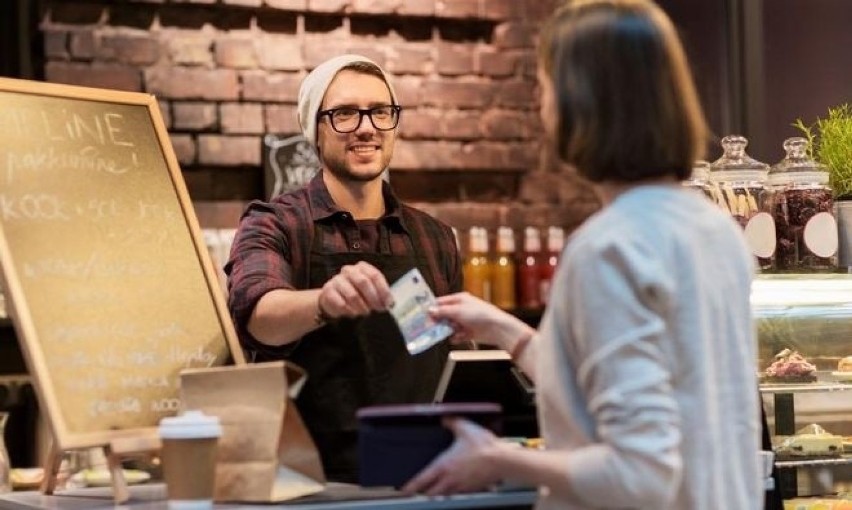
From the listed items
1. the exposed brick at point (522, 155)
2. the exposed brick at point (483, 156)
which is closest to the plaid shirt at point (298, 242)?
the exposed brick at point (483, 156)

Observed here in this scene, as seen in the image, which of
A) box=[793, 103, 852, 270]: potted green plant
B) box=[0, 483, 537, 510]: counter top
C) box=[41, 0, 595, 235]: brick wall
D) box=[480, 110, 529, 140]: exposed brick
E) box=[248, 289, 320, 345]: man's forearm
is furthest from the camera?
box=[480, 110, 529, 140]: exposed brick

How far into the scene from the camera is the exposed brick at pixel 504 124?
609 cm

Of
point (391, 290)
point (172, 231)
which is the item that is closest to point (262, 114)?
point (172, 231)

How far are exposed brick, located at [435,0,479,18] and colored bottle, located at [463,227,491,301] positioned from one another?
2.91 feet

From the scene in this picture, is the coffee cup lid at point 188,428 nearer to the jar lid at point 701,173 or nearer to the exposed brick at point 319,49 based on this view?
the jar lid at point 701,173

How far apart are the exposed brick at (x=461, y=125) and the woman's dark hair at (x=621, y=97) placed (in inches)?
159

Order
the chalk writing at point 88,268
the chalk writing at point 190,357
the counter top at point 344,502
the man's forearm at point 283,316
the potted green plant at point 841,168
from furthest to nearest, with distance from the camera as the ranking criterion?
the potted green plant at point 841,168
the man's forearm at point 283,316
the chalk writing at point 190,357
the chalk writing at point 88,268
the counter top at point 344,502

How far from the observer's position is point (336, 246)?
331cm

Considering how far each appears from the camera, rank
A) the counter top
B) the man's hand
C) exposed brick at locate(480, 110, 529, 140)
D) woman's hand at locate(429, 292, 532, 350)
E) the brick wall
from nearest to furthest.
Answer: the counter top
woman's hand at locate(429, 292, 532, 350)
the man's hand
the brick wall
exposed brick at locate(480, 110, 529, 140)

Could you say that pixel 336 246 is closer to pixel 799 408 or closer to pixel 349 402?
pixel 349 402

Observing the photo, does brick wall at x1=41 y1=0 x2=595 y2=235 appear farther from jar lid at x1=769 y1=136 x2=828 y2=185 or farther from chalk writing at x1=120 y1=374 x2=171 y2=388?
chalk writing at x1=120 y1=374 x2=171 y2=388

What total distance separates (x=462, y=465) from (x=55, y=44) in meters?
3.84

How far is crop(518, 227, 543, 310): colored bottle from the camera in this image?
587cm

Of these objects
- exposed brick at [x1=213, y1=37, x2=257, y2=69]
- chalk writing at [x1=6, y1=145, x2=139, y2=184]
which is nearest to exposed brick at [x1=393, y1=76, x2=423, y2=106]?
exposed brick at [x1=213, y1=37, x2=257, y2=69]
